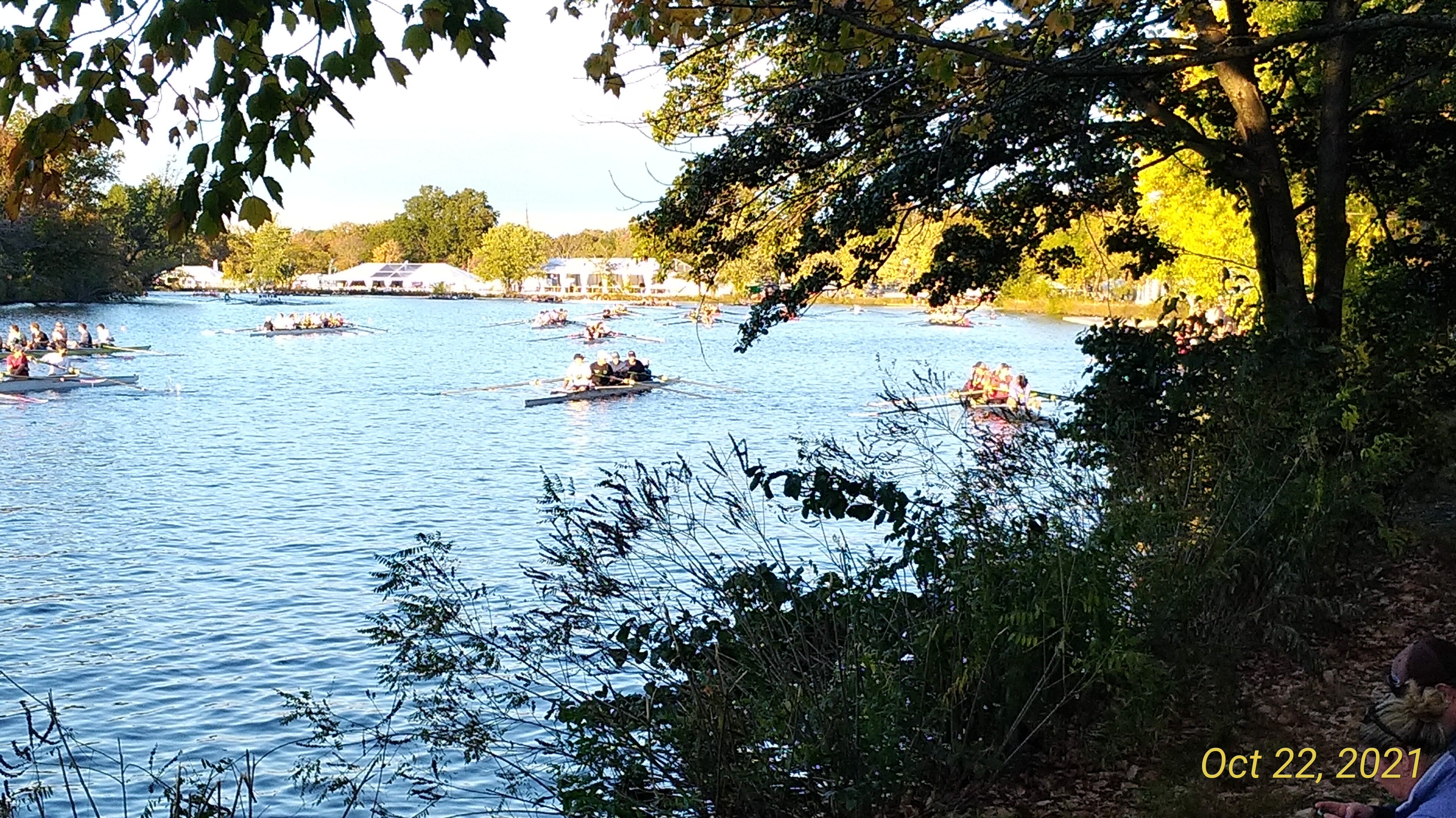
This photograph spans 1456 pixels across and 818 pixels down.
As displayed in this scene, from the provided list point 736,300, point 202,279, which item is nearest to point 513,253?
point 202,279

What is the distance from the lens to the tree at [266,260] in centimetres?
15838

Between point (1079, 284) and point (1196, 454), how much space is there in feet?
29.3

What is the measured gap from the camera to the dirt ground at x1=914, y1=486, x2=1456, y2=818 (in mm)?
5645

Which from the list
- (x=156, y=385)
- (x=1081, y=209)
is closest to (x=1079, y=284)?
(x=1081, y=209)

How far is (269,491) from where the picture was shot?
24.0 meters

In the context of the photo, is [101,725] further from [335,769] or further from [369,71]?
[369,71]

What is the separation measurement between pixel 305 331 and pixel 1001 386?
181 ft

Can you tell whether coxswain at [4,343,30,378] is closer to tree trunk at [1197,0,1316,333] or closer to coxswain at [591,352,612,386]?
coxswain at [591,352,612,386]

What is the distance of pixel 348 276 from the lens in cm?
19312

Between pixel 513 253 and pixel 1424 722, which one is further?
pixel 513 253

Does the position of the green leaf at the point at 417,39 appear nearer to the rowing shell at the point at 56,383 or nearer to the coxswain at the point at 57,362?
the rowing shell at the point at 56,383

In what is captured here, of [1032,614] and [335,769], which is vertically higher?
[1032,614]

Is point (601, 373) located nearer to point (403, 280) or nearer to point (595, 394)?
point (595, 394)

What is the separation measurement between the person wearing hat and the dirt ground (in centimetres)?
153
